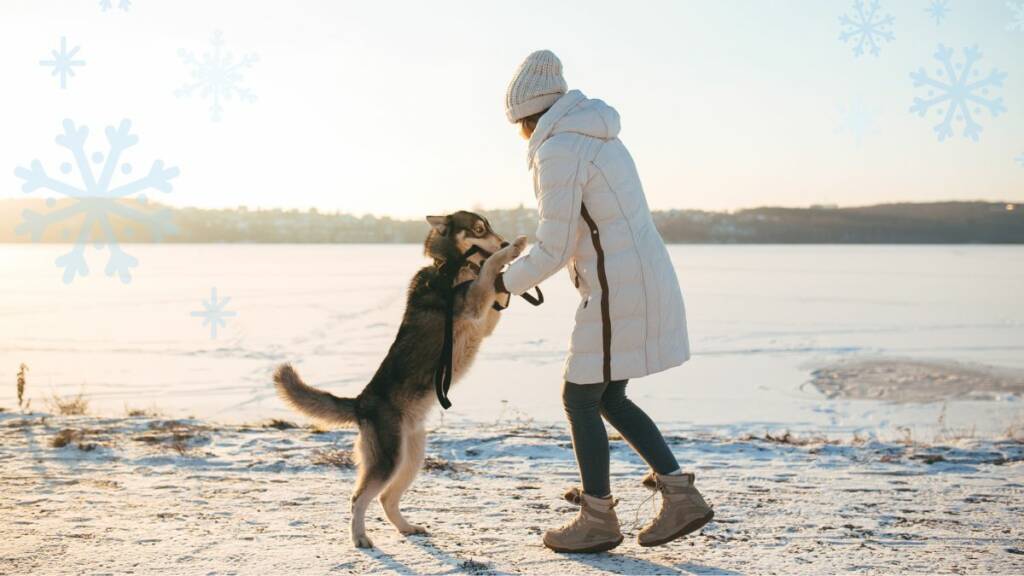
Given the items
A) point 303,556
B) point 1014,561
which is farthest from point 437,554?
point 1014,561

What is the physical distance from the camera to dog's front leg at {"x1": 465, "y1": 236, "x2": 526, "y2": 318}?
4348mm

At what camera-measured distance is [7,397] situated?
10969 mm

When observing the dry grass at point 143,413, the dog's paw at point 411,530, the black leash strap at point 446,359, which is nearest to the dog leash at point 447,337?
the black leash strap at point 446,359

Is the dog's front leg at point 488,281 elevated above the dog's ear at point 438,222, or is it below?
below

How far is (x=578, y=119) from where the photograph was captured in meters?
3.78

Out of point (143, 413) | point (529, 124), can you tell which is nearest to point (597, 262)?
point (529, 124)

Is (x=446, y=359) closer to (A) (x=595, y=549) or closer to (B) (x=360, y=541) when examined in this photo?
(B) (x=360, y=541)

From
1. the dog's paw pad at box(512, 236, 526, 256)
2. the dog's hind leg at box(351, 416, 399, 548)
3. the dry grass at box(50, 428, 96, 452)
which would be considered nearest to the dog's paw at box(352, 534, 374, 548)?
the dog's hind leg at box(351, 416, 399, 548)

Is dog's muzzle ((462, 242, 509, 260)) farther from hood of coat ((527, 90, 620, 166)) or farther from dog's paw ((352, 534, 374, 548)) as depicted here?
dog's paw ((352, 534, 374, 548))

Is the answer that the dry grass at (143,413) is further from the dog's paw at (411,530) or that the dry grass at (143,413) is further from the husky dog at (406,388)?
the dog's paw at (411,530)

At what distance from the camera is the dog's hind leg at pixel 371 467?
4.30 m

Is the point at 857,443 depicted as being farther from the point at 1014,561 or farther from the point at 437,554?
the point at 437,554

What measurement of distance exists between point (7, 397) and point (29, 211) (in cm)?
465

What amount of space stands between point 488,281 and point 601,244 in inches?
30.0
